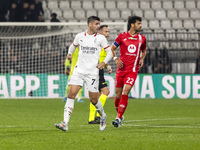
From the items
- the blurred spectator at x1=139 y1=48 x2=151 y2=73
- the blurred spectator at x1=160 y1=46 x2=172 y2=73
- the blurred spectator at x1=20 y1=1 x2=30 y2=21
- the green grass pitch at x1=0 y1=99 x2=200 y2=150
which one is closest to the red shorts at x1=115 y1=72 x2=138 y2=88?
the green grass pitch at x1=0 y1=99 x2=200 y2=150

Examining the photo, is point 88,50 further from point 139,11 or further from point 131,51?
point 139,11

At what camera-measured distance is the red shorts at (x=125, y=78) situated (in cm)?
906

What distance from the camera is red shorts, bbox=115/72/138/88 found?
29.7 feet

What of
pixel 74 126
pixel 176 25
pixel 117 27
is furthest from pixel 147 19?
pixel 74 126

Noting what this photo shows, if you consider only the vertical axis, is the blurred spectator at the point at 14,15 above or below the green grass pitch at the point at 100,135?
above

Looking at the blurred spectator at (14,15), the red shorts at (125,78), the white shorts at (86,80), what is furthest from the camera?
the blurred spectator at (14,15)

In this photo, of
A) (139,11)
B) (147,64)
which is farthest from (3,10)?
(147,64)

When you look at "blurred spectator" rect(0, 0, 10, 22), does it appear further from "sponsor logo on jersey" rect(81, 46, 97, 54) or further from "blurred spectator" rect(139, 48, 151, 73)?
"sponsor logo on jersey" rect(81, 46, 97, 54)

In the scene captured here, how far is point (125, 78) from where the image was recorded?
915cm

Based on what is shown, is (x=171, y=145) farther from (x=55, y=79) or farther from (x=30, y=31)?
(x=30, y=31)

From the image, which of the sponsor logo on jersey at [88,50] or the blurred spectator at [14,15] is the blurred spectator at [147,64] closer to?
the blurred spectator at [14,15]

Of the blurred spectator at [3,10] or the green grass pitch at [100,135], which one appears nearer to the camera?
the green grass pitch at [100,135]

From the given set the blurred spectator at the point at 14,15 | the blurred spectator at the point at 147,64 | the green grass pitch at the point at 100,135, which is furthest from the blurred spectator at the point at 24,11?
the green grass pitch at the point at 100,135

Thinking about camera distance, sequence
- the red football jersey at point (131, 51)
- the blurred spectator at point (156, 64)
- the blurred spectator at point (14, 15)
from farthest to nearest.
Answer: the blurred spectator at point (14, 15) → the blurred spectator at point (156, 64) → the red football jersey at point (131, 51)
